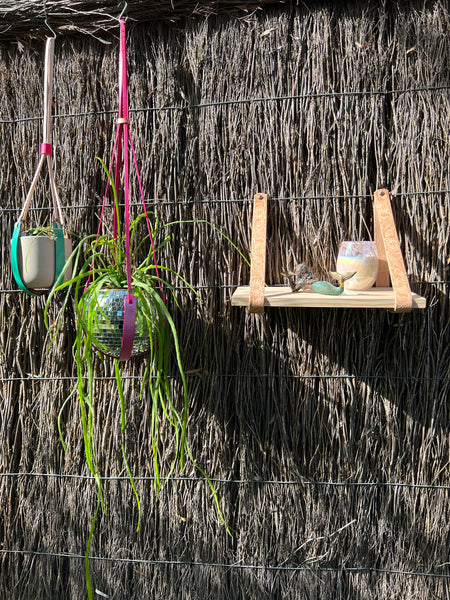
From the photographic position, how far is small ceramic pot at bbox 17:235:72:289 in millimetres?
1718

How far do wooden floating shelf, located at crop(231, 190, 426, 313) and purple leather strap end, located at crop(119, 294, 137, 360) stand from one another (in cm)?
28

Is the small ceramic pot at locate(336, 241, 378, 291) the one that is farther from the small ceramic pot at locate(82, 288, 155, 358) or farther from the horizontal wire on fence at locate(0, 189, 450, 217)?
the small ceramic pot at locate(82, 288, 155, 358)

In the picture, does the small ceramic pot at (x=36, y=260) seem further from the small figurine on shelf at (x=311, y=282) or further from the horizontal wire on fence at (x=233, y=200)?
the small figurine on shelf at (x=311, y=282)

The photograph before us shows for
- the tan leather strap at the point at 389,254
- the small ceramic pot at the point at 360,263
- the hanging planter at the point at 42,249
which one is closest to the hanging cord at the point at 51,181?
the hanging planter at the point at 42,249

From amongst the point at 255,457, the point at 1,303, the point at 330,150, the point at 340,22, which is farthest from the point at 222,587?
the point at 340,22

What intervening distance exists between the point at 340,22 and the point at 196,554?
1.77 m

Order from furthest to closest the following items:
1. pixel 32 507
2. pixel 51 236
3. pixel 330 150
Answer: pixel 32 507 → pixel 330 150 → pixel 51 236

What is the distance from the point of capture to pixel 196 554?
197 centimetres

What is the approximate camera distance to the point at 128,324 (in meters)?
1.58

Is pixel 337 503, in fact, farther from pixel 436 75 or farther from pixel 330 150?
pixel 436 75

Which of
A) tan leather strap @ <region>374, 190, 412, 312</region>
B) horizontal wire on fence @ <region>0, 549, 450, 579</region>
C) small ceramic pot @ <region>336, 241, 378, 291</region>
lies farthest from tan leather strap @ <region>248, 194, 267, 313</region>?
horizontal wire on fence @ <region>0, 549, 450, 579</region>

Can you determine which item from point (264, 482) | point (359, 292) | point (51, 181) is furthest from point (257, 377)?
point (51, 181)

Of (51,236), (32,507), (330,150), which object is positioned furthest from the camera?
(32,507)

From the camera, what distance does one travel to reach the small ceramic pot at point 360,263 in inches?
68.0
